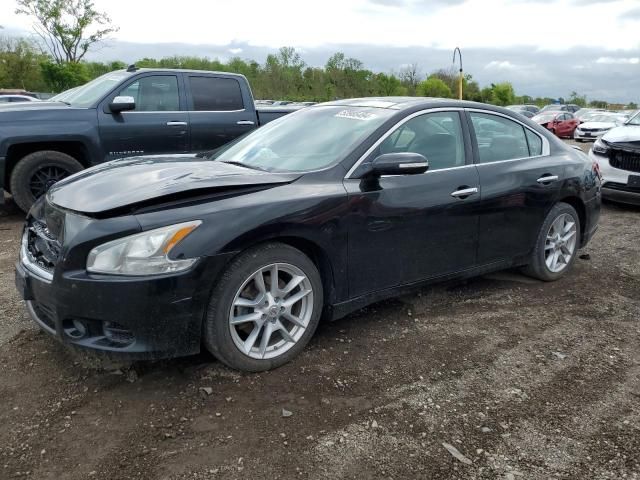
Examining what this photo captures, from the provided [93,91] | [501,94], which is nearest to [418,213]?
[93,91]

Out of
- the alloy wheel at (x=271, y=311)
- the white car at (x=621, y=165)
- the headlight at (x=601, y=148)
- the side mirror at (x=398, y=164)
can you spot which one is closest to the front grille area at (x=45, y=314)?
the alloy wheel at (x=271, y=311)

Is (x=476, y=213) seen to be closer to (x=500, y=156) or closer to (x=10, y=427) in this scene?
(x=500, y=156)

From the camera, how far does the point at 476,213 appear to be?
4066 mm

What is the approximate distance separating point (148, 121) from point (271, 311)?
4.77m

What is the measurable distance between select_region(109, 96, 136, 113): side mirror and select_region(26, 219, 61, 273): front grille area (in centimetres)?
361

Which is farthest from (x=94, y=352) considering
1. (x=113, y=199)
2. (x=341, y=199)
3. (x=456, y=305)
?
(x=456, y=305)

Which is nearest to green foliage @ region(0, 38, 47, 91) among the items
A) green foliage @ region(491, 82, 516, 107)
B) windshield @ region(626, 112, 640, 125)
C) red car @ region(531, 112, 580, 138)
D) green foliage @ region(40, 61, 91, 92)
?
green foliage @ region(40, 61, 91, 92)

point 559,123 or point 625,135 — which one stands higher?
point 625,135

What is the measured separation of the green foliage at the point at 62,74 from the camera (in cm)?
4241

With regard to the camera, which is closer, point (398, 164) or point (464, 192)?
point (398, 164)

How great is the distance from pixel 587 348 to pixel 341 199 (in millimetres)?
1926

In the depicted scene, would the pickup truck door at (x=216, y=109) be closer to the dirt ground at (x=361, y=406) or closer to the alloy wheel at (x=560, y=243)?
the dirt ground at (x=361, y=406)

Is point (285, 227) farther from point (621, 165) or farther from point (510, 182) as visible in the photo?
point (621, 165)

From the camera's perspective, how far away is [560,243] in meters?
4.92
